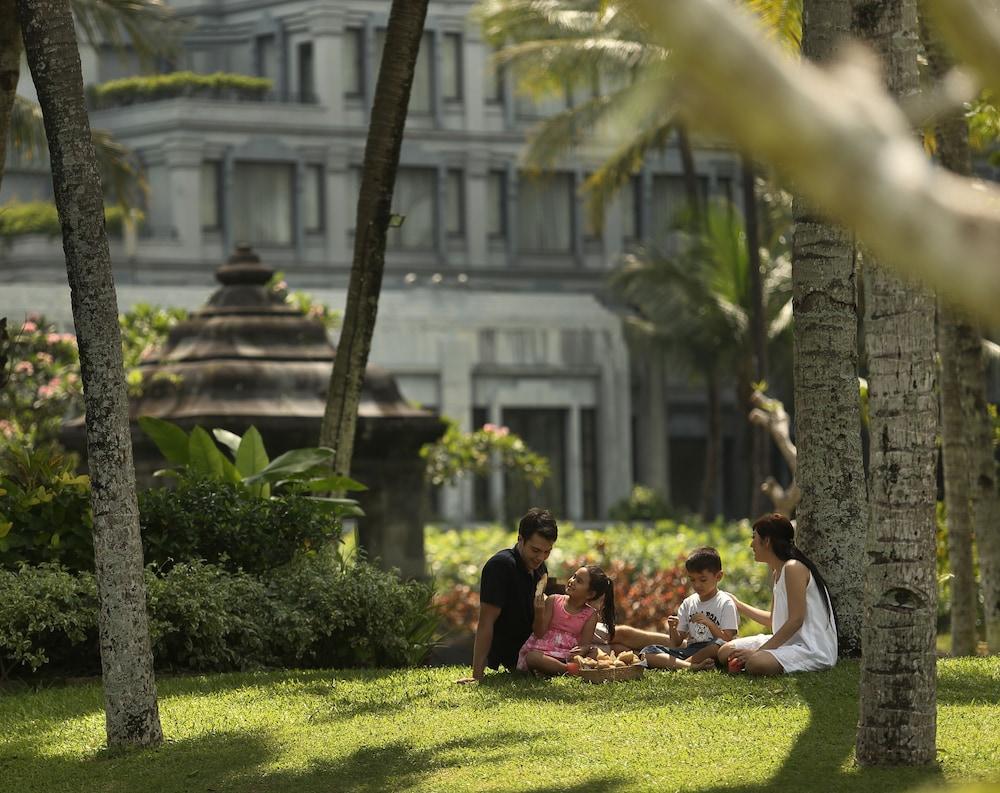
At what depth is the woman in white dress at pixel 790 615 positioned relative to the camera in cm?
1000

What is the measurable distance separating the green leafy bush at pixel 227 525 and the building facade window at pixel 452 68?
144ft

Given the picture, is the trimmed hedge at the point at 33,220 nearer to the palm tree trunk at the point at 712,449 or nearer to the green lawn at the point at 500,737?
the palm tree trunk at the point at 712,449

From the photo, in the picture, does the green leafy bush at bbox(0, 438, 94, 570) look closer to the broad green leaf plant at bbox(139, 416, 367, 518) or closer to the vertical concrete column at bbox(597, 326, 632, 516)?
the broad green leaf plant at bbox(139, 416, 367, 518)

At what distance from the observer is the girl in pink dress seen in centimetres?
1048

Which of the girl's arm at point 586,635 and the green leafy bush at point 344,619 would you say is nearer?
the girl's arm at point 586,635

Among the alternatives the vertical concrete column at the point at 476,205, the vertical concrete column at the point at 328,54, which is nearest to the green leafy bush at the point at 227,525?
the vertical concrete column at the point at 328,54

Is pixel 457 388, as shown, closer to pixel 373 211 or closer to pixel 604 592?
pixel 373 211

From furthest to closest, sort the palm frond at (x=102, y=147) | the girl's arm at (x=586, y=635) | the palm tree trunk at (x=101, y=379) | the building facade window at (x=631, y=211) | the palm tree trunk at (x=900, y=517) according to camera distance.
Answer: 1. the building facade window at (x=631, y=211)
2. the palm frond at (x=102, y=147)
3. the girl's arm at (x=586, y=635)
4. the palm tree trunk at (x=101, y=379)
5. the palm tree trunk at (x=900, y=517)

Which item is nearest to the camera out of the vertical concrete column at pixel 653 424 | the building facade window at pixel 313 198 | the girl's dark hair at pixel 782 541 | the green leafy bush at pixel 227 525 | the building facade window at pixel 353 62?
the girl's dark hair at pixel 782 541

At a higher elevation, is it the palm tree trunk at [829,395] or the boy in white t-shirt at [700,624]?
the palm tree trunk at [829,395]

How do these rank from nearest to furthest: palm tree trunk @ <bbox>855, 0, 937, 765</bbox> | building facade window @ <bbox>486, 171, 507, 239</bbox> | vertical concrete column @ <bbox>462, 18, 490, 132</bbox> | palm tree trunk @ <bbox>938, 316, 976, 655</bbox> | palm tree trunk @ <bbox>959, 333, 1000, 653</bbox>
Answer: palm tree trunk @ <bbox>855, 0, 937, 765</bbox> < palm tree trunk @ <bbox>938, 316, 976, 655</bbox> < palm tree trunk @ <bbox>959, 333, 1000, 653</bbox> < vertical concrete column @ <bbox>462, 18, 490, 132</bbox> < building facade window @ <bbox>486, 171, 507, 239</bbox>

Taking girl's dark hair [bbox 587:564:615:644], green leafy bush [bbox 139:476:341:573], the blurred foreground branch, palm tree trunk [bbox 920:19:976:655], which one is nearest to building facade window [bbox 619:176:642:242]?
palm tree trunk [bbox 920:19:976:655]

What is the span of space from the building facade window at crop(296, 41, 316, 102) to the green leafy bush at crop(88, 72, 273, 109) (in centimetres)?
197

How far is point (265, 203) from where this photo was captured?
54.5 metres
